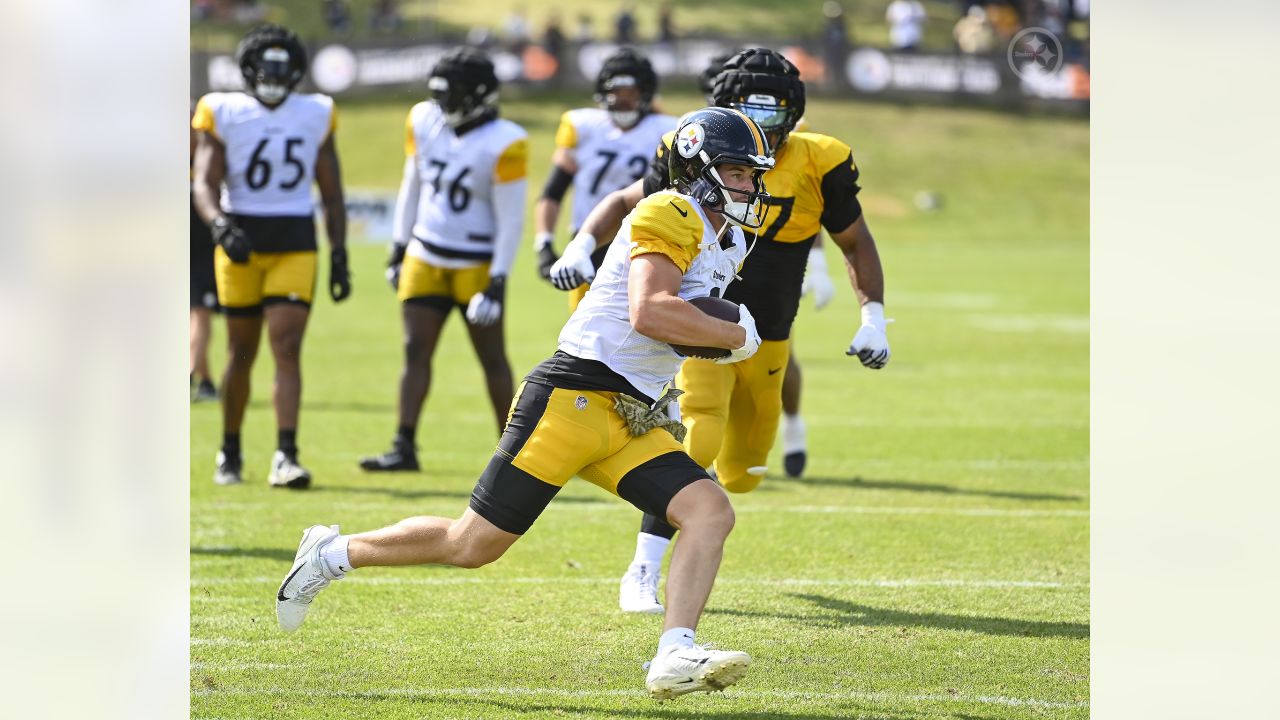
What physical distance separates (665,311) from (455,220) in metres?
4.38

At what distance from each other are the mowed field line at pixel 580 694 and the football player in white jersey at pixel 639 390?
35 cm

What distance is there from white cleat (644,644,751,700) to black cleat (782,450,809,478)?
178 inches

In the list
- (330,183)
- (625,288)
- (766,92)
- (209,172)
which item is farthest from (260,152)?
(625,288)

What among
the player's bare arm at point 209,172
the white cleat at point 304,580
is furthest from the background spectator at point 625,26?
the white cleat at point 304,580

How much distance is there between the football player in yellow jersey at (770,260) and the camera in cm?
555

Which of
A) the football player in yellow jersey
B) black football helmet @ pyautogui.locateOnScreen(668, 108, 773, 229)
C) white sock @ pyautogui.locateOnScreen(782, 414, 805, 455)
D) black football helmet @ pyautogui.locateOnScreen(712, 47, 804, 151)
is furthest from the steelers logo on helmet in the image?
white sock @ pyautogui.locateOnScreen(782, 414, 805, 455)

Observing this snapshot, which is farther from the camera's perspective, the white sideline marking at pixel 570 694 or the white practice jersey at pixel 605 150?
the white practice jersey at pixel 605 150

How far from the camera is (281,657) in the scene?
16.2ft

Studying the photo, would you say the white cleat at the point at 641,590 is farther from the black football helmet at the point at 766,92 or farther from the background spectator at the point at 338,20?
the background spectator at the point at 338,20

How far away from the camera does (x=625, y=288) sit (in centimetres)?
448

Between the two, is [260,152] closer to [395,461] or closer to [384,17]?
[395,461]
